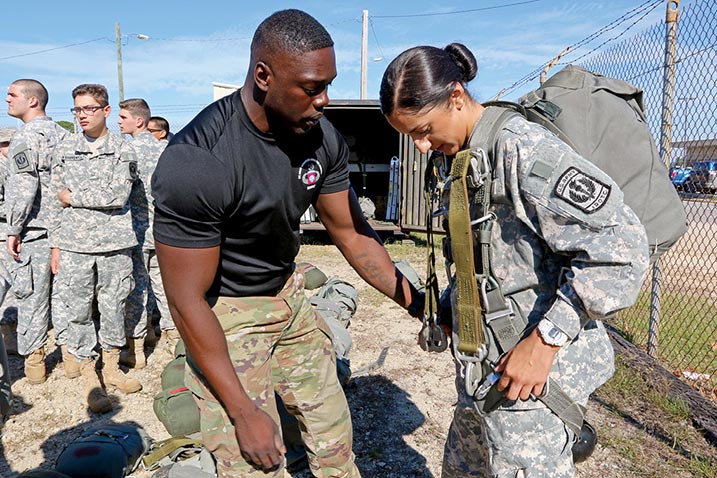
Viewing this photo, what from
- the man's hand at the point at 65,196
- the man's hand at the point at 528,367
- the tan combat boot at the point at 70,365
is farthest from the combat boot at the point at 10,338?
the man's hand at the point at 528,367

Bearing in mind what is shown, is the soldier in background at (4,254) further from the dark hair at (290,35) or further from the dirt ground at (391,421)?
the dark hair at (290,35)

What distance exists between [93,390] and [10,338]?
77.2 inches

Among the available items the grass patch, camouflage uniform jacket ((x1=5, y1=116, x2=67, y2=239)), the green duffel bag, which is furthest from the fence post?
camouflage uniform jacket ((x1=5, y1=116, x2=67, y2=239))

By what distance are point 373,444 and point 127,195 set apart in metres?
2.72

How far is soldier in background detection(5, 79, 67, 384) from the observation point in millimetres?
4281

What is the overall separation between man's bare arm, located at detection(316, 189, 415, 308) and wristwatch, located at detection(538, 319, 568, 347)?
3.26 ft

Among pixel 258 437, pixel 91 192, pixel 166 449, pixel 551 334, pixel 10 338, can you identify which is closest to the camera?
pixel 551 334

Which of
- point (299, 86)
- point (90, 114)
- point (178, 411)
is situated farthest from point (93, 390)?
point (299, 86)

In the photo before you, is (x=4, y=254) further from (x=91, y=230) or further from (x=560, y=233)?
(x=560, y=233)

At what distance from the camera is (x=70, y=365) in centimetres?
443

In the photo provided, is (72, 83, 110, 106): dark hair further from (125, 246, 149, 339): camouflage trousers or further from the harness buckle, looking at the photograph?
the harness buckle

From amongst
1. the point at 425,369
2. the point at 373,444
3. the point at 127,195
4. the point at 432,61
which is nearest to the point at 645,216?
the point at 432,61

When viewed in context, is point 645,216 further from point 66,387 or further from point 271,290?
point 66,387

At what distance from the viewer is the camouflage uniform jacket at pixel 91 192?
4.16 m
